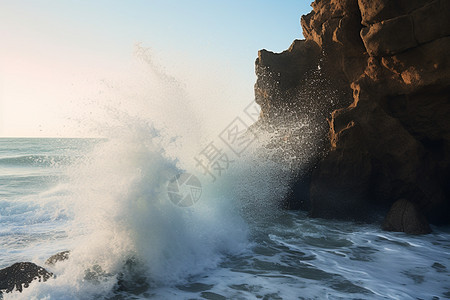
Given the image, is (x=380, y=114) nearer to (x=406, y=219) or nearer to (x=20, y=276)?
(x=406, y=219)

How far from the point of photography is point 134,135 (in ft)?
17.1

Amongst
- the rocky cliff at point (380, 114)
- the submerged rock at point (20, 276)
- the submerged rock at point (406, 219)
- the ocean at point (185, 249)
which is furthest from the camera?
the submerged rock at point (406, 219)

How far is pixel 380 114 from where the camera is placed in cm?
729

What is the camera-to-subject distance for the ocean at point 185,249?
3.96 m

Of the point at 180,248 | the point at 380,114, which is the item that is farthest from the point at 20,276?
the point at 380,114

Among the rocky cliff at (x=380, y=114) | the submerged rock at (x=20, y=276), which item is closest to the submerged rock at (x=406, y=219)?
the rocky cliff at (x=380, y=114)

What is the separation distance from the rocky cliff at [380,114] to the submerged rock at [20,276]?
578 centimetres

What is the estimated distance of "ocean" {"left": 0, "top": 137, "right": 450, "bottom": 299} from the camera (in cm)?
396

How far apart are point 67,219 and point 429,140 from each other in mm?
8439

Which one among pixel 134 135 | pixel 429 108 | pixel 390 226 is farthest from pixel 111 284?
pixel 429 108

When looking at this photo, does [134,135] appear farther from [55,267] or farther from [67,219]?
[67,219]

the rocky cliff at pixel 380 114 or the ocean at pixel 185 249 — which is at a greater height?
the rocky cliff at pixel 380 114

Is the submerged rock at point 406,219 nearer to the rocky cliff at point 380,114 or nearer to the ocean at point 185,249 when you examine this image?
the rocky cliff at point 380,114

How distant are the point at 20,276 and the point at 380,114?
7014mm
